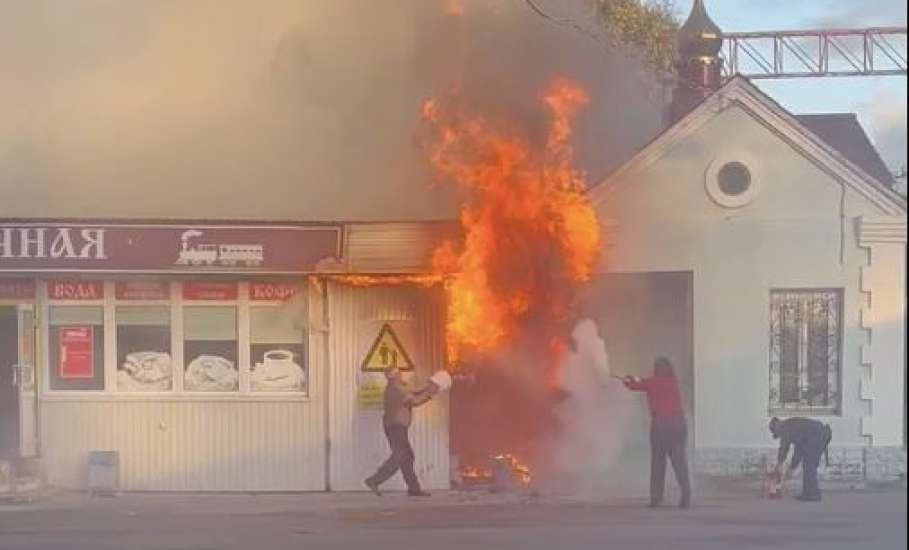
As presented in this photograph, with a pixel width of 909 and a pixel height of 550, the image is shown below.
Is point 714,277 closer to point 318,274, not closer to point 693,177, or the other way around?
point 693,177

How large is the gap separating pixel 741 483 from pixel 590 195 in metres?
3.17

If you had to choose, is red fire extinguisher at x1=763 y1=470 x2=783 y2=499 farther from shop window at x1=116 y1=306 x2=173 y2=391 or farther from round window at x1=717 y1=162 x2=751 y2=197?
shop window at x1=116 y1=306 x2=173 y2=391

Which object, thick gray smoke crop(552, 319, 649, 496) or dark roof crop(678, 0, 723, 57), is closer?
thick gray smoke crop(552, 319, 649, 496)

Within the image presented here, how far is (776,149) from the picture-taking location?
11859 mm

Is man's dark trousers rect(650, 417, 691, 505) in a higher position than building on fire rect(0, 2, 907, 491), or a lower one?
lower

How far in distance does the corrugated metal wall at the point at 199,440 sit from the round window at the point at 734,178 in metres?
4.56

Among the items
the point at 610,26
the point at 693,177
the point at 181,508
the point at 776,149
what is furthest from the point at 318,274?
the point at 610,26

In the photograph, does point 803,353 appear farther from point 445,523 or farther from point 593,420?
point 445,523

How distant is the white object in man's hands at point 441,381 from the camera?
12148 mm

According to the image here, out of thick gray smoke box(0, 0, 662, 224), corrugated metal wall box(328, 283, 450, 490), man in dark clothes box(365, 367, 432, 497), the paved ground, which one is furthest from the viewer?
thick gray smoke box(0, 0, 662, 224)

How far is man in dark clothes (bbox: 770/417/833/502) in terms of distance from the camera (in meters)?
11.1

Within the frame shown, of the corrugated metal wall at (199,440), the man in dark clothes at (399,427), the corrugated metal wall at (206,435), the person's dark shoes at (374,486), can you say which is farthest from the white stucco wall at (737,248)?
the corrugated metal wall at (199,440)

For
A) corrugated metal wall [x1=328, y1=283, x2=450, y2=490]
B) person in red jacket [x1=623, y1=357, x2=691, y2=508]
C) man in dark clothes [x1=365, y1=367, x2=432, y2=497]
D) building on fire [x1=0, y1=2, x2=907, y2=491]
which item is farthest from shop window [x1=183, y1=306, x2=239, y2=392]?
person in red jacket [x1=623, y1=357, x2=691, y2=508]

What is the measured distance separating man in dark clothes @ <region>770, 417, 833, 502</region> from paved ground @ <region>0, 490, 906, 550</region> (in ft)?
1.03
